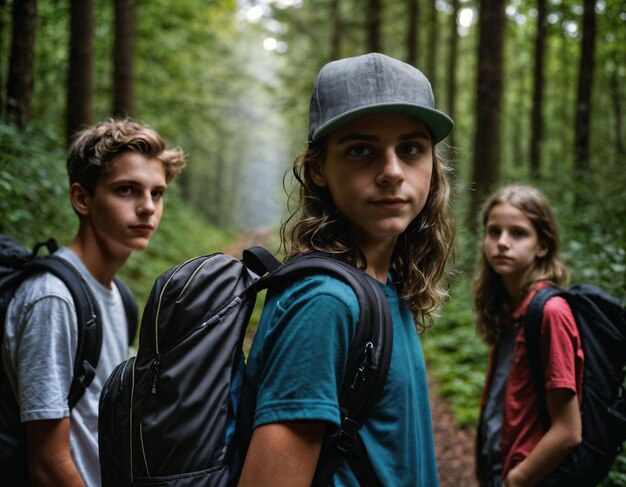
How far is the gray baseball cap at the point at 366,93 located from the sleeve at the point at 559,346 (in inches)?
61.4

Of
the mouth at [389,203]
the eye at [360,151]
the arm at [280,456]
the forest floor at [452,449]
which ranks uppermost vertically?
the eye at [360,151]

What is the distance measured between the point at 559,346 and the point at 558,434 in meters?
0.46

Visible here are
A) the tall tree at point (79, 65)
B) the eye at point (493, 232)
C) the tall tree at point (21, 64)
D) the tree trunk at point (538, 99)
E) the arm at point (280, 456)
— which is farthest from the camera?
the tree trunk at point (538, 99)

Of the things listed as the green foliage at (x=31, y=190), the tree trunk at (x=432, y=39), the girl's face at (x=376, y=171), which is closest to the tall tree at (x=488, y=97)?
the green foliage at (x=31, y=190)

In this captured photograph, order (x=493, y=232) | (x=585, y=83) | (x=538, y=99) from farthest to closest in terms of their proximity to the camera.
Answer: (x=538, y=99), (x=585, y=83), (x=493, y=232)

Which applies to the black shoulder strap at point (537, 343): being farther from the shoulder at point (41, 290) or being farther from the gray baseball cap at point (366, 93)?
the shoulder at point (41, 290)

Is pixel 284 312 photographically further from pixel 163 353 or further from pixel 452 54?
pixel 452 54

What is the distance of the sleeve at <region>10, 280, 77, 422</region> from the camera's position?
7.00 feet

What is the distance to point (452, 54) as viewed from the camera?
18531 millimetres

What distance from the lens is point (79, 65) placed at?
7406 millimetres

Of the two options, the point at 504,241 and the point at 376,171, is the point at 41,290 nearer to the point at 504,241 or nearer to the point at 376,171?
the point at 376,171

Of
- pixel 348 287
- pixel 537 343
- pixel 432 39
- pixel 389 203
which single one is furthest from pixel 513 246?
pixel 432 39

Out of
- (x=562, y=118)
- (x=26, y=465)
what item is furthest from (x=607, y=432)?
(x=562, y=118)

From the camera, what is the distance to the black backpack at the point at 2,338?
2.20 m
